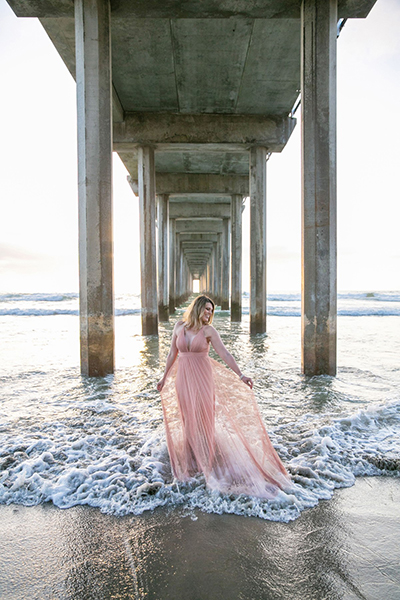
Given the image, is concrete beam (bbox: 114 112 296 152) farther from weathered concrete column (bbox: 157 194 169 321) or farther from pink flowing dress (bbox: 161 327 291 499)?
pink flowing dress (bbox: 161 327 291 499)

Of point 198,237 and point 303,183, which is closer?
point 303,183

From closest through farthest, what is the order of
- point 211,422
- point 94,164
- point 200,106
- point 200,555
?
point 200,555, point 211,422, point 94,164, point 200,106

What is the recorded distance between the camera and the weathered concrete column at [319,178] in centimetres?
621

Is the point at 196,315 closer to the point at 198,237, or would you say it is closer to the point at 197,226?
the point at 197,226

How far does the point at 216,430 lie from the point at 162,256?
14345 millimetres

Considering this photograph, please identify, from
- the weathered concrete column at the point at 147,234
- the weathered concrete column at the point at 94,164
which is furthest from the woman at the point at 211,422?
the weathered concrete column at the point at 147,234

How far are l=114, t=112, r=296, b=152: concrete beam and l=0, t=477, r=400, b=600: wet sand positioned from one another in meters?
10.9

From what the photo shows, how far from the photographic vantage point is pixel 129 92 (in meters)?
10.4

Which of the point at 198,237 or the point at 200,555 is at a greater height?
the point at 198,237

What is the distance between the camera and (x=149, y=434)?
377 centimetres

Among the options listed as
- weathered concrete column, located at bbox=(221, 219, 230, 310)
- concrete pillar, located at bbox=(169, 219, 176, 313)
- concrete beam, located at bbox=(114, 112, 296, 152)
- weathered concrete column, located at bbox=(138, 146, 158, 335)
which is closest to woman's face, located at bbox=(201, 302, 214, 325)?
weathered concrete column, located at bbox=(138, 146, 158, 335)

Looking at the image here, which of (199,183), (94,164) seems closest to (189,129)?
(199,183)

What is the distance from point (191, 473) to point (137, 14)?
25.0 ft

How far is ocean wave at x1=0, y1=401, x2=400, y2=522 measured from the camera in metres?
2.51
